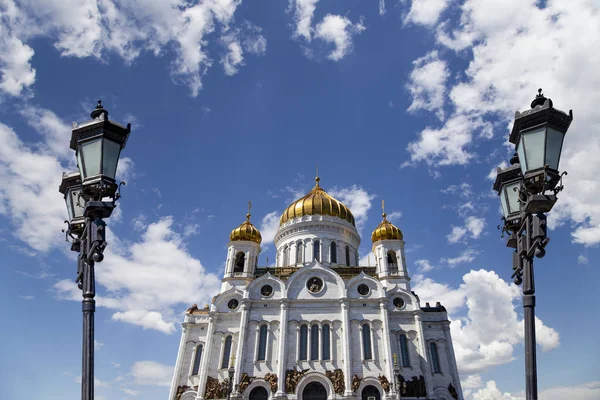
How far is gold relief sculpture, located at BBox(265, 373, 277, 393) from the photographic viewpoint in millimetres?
27016

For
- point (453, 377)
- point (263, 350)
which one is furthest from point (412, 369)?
point (263, 350)

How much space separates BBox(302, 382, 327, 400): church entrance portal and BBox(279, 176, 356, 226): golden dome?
48.6 feet

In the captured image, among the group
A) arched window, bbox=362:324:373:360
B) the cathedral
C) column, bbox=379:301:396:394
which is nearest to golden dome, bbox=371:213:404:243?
the cathedral

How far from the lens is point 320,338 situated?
29094 mm

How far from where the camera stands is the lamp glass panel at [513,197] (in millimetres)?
6266

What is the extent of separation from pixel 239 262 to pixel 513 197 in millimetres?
30021

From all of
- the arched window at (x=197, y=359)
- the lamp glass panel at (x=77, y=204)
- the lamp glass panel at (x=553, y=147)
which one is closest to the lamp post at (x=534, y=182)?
the lamp glass panel at (x=553, y=147)

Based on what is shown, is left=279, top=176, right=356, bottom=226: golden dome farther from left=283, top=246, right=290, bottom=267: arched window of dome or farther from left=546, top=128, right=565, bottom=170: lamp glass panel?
left=546, top=128, right=565, bottom=170: lamp glass panel

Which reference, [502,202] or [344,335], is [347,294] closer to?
[344,335]

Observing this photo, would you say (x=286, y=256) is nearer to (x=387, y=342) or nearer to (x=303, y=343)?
(x=303, y=343)

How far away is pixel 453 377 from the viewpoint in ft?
95.2

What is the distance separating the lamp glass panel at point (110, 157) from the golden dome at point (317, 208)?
1256 inches

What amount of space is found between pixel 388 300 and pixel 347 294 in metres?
2.97

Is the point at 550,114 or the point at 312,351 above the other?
the point at 312,351
